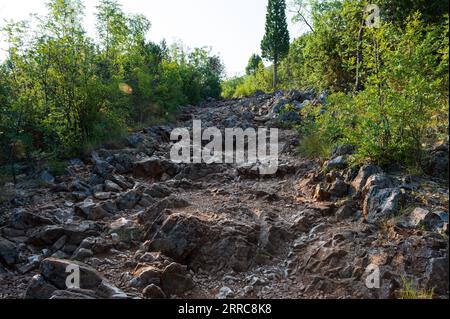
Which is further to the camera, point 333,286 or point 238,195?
point 238,195

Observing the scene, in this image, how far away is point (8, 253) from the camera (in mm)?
5152

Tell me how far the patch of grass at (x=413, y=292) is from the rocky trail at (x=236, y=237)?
0.07 meters

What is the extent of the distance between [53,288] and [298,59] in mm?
38646

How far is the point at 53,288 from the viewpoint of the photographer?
413cm

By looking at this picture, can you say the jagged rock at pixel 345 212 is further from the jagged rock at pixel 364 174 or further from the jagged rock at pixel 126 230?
the jagged rock at pixel 126 230

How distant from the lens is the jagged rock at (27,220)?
6.14 m

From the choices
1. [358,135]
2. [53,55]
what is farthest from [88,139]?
[358,135]

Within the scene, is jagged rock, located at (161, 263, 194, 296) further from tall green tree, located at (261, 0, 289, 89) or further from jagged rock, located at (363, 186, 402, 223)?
tall green tree, located at (261, 0, 289, 89)

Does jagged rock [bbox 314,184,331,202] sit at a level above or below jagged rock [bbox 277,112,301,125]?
below

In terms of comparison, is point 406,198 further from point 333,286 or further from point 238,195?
point 238,195

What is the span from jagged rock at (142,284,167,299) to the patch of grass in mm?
2855

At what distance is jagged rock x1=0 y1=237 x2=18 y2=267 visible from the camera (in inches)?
199

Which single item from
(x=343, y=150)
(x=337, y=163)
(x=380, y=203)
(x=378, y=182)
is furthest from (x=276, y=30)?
(x=380, y=203)

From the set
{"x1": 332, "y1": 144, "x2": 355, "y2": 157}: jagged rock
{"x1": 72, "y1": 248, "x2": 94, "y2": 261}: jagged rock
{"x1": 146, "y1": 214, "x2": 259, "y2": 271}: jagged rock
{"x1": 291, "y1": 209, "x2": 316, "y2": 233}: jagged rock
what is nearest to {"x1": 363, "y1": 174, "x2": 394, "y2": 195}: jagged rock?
{"x1": 291, "y1": 209, "x2": 316, "y2": 233}: jagged rock
